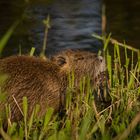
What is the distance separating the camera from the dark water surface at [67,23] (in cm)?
769

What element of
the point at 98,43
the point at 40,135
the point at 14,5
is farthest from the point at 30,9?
the point at 40,135

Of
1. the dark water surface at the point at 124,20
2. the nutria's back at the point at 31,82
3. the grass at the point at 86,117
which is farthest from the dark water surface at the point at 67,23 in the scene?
the grass at the point at 86,117

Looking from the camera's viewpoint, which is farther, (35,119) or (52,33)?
(52,33)

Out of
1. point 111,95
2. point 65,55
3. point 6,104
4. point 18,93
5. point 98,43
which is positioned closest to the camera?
point 6,104

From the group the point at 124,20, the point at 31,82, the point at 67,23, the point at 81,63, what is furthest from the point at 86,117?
the point at 124,20

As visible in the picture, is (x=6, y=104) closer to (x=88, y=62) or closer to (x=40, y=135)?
(x=40, y=135)

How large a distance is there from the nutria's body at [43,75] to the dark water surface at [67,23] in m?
2.35

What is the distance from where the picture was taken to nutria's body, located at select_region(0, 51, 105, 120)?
422 cm

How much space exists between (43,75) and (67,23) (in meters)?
4.43

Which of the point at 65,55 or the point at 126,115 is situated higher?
the point at 65,55

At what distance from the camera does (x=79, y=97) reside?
4.12 metres

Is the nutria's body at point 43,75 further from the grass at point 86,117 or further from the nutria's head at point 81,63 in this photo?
the grass at point 86,117

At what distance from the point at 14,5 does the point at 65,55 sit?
5599 mm

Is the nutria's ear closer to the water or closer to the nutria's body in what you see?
the nutria's body
